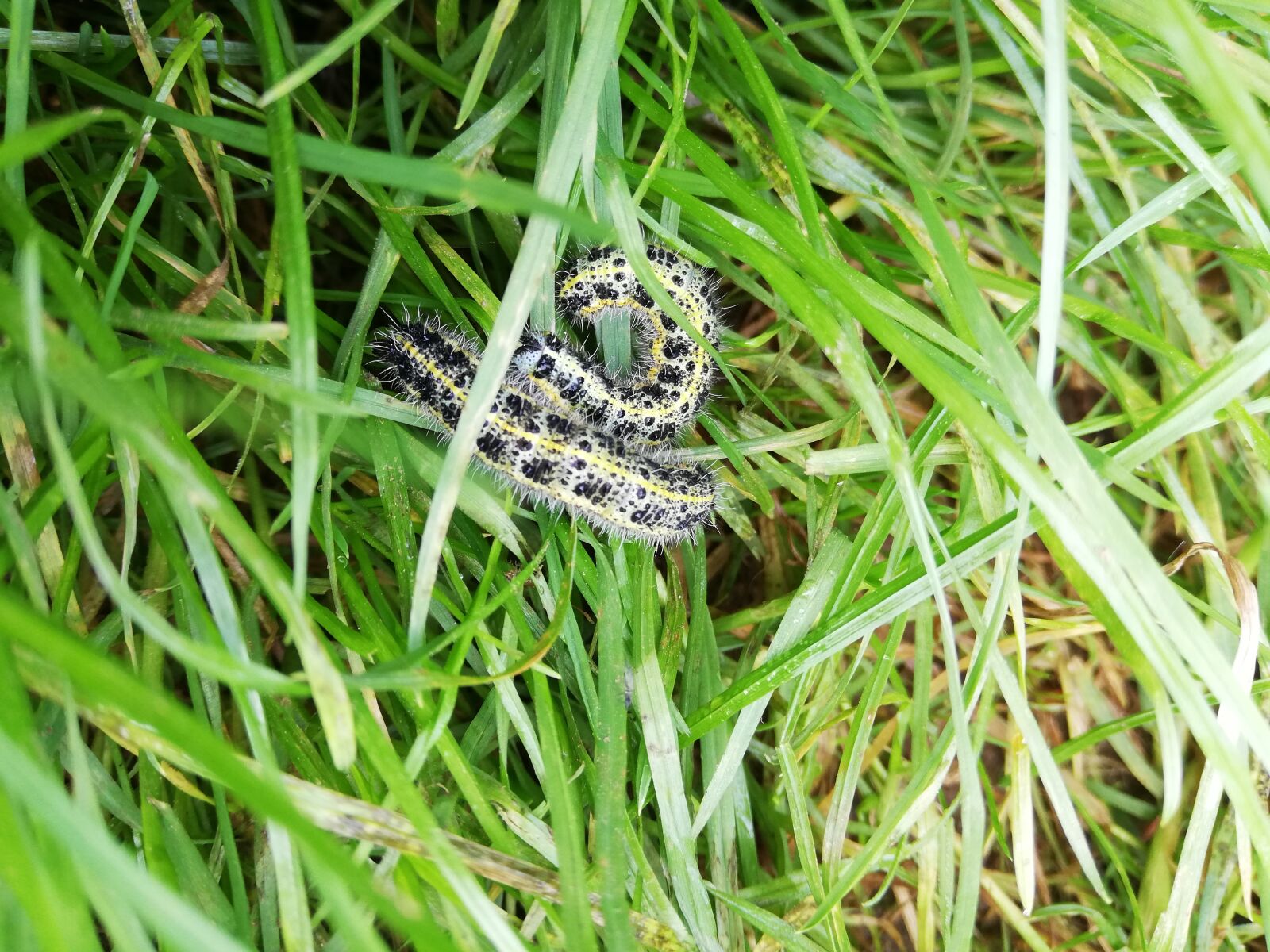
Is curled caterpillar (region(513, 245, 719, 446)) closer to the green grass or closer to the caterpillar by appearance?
the caterpillar

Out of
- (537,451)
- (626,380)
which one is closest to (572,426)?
(537,451)

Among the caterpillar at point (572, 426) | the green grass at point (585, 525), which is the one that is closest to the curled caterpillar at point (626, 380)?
the caterpillar at point (572, 426)

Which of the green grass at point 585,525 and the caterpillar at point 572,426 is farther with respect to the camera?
the caterpillar at point 572,426

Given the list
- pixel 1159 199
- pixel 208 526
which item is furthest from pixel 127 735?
pixel 1159 199

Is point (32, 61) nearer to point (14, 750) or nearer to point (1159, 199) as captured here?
point (14, 750)

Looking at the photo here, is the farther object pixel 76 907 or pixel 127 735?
pixel 127 735

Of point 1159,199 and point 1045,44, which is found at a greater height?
point 1045,44

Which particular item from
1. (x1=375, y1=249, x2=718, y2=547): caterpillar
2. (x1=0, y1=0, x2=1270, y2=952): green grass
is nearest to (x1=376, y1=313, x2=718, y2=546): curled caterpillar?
(x1=375, y1=249, x2=718, y2=547): caterpillar

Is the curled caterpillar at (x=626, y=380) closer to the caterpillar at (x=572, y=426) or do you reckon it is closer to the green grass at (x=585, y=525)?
the caterpillar at (x=572, y=426)
